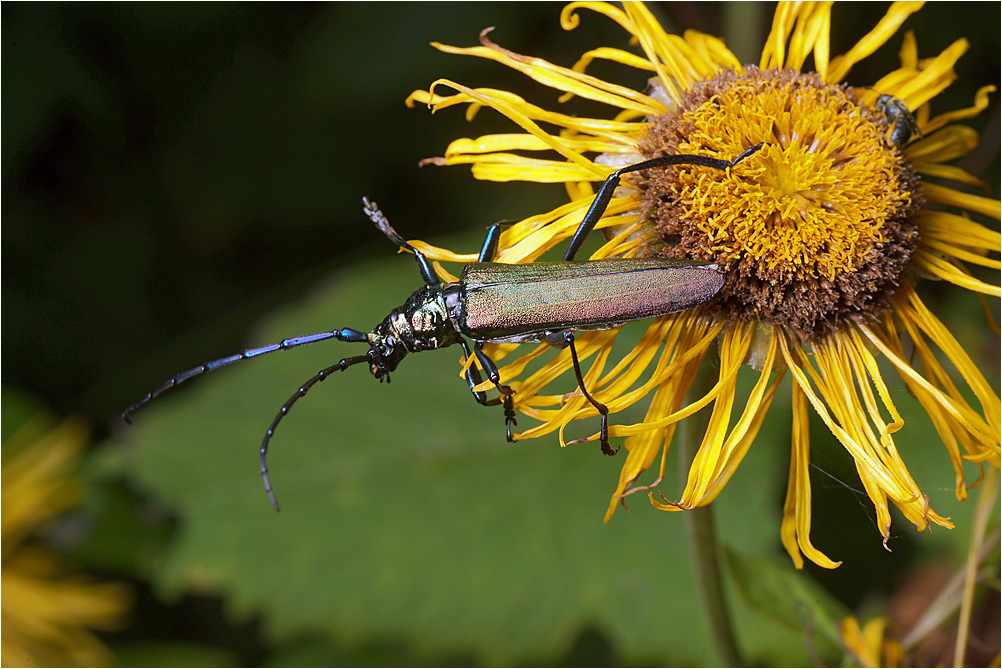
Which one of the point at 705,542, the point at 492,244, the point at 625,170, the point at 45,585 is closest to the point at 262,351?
the point at 492,244

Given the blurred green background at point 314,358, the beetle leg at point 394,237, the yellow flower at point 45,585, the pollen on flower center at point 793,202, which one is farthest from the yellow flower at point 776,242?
the yellow flower at point 45,585

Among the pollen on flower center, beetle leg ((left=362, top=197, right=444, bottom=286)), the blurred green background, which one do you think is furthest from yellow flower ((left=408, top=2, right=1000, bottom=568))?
the blurred green background

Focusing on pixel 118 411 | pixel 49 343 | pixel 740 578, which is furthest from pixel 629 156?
pixel 49 343

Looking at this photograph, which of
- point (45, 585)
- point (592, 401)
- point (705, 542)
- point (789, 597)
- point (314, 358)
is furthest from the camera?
point (45, 585)

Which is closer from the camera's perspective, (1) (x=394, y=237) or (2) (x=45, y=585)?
(1) (x=394, y=237)

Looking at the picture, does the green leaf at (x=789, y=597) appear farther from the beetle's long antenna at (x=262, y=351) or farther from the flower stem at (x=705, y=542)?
the beetle's long antenna at (x=262, y=351)

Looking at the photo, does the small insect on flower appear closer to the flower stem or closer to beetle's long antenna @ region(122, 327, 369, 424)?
beetle's long antenna @ region(122, 327, 369, 424)

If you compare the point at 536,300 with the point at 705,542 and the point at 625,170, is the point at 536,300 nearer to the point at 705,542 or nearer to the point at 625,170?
the point at 625,170
